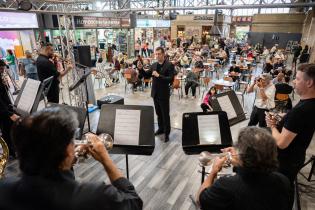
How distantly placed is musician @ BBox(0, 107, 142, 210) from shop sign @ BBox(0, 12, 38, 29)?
8605 mm

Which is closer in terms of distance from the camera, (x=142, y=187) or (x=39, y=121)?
(x=39, y=121)

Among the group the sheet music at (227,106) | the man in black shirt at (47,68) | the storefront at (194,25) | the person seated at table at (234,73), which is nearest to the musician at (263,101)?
the sheet music at (227,106)

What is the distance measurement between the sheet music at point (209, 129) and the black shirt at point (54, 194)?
66.0 inches

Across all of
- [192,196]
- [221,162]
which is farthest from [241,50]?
[221,162]

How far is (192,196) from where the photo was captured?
10.6ft

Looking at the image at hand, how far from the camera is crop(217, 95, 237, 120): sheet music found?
317 centimetres

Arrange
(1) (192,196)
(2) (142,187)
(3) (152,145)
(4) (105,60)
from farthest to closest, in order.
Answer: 1. (4) (105,60)
2. (2) (142,187)
3. (1) (192,196)
4. (3) (152,145)

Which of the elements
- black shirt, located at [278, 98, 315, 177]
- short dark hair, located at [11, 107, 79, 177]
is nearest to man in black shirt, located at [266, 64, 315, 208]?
black shirt, located at [278, 98, 315, 177]

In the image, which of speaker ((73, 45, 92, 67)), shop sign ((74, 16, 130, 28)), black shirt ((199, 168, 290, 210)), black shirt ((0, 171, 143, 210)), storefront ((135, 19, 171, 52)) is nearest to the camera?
black shirt ((0, 171, 143, 210))

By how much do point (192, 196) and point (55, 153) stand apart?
269 cm

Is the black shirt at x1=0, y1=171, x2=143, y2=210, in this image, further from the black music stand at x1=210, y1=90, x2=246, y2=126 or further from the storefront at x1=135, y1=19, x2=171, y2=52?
the storefront at x1=135, y1=19, x2=171, y2=52

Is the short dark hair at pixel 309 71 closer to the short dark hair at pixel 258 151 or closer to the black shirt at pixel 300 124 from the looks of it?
the black shirt at pixel 300 124

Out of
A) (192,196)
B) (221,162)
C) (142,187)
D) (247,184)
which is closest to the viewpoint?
(247,184)

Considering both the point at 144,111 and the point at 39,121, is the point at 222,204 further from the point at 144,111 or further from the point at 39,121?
the point at 144,111
